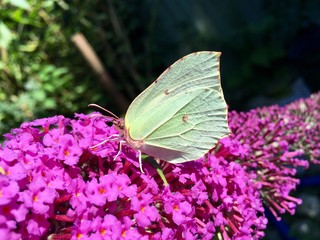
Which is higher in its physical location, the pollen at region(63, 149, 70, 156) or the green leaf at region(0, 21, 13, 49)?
the green leaf at region(0, 21, 13, 49)

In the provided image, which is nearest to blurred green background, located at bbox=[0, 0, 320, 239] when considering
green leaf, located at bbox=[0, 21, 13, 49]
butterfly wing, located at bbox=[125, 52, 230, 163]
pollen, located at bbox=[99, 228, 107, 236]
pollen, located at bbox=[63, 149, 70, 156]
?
green leaf, located at bbox=[0, 21, 13, 49]

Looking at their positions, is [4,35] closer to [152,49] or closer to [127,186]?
[127,186]

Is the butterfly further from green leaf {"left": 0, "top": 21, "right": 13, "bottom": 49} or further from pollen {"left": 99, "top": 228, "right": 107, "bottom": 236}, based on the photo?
green leaf {"left": 0, "top": 21, "right": 13, "bottom": 49}

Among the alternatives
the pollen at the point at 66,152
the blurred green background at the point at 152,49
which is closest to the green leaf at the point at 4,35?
the blurred green background at the point at 152,49

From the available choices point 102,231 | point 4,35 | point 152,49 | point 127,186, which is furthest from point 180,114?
point 152,49

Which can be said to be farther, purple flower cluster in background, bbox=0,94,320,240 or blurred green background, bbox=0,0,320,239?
blurred green background, bbox=0,0,320,239

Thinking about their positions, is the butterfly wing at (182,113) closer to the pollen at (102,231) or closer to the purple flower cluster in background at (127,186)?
the purple flower cluster in background at (127,186)

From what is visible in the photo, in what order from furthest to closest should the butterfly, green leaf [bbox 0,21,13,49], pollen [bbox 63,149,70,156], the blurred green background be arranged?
the blurred green background → green leaf [bbox 0,21,13,49] → the butterfly → pollen [bbox 63,149,70,156]

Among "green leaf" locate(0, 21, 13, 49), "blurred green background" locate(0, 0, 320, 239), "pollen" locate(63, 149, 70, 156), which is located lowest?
"blurred green background" locate(0, 0, 320, 239)
